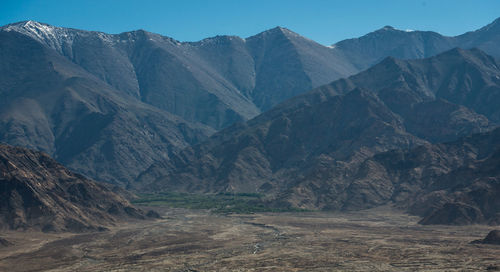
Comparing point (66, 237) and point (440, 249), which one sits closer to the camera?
point (440, 249)

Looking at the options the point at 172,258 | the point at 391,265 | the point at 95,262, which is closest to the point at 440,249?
the point at 391,265

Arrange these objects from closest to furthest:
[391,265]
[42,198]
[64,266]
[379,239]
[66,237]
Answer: [391,265], [64,266], [379,239], [66,237], [42,198]

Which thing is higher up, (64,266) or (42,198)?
(42,198)

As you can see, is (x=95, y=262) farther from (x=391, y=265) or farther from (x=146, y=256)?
(x=391, y=265)

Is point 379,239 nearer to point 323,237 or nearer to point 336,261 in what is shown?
point 323,237

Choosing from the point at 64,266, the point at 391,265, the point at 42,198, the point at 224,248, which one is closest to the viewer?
the point at 391,265

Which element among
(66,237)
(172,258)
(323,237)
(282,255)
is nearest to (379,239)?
(323,237)
